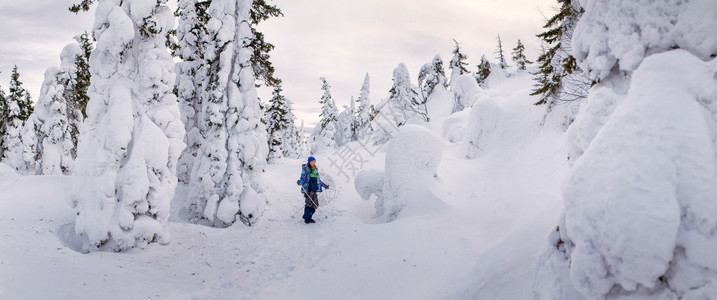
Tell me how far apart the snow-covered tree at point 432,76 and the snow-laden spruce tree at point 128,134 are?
30.5 metres

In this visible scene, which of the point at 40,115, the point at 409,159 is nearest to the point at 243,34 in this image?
the point at 409,159

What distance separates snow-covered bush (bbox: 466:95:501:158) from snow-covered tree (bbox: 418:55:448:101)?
18.0 m

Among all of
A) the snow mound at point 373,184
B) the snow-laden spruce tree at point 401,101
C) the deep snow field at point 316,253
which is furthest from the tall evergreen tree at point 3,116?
the snow mound at point 373,184

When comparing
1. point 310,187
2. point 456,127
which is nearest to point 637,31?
point 310,187

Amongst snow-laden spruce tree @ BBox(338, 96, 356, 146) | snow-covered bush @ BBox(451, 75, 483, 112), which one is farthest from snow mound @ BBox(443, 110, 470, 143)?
snow-laden spruce tree @ BBox(338, 96, 356, 146)

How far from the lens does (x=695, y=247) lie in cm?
263

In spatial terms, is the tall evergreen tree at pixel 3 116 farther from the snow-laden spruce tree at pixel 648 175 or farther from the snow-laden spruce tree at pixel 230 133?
the snow-laden spruce tree at pixel 648 175

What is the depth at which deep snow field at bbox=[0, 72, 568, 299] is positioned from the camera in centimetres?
536

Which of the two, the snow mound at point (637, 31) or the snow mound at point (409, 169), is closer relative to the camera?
the snow mound at point (637, 31)

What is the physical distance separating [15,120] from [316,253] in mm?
33663

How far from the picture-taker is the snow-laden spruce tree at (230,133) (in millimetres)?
10969

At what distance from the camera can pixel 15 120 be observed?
26844mm

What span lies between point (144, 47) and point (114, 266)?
5.57 metres

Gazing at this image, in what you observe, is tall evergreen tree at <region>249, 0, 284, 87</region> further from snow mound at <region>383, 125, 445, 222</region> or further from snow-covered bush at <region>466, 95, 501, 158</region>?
snow-covered bush at <region>466, 95, 501, 158</region>
